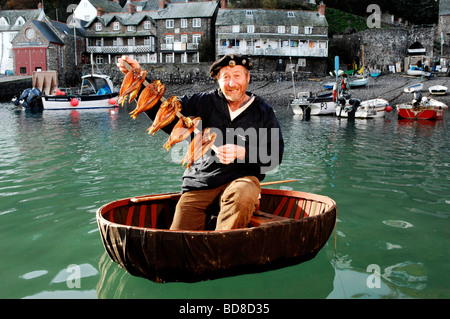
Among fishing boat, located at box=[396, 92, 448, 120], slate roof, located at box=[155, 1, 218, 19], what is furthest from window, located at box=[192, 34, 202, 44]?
fishing boat, located at box=[396, 92, 448, 120]

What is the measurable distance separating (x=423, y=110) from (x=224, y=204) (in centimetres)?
2619

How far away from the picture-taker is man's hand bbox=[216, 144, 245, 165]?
13.7ft

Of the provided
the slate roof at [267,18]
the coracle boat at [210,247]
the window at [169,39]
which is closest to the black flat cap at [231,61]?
the coracle boat at [210,247]

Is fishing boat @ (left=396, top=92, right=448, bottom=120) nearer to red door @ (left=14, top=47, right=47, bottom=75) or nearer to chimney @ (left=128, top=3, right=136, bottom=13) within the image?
chimney @ (left=128, top=3, right=136, bottom=13)

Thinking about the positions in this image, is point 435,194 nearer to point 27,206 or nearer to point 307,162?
point 307,162

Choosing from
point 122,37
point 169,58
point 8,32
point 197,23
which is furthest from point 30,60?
point 197,23

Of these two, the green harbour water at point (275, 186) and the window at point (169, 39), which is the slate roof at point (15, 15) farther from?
the green harbour water at point (275, 186)

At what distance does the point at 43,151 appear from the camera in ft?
43.4

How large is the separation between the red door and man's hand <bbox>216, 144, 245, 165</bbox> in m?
59.0

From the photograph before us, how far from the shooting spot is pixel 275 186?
8617mm

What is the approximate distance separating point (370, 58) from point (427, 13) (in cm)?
2257

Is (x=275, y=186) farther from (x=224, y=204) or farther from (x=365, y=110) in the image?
(x=365, y=110)

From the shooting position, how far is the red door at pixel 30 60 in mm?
55875

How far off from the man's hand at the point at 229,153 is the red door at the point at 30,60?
5903 centimetres
